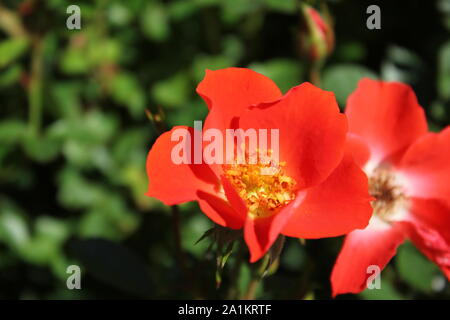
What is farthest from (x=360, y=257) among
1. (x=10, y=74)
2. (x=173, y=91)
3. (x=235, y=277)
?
(x=10, y=74)

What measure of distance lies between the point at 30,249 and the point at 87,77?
0.64m

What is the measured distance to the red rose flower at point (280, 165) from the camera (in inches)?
34.6

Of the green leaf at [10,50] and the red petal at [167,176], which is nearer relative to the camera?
the red petal at [167,176]

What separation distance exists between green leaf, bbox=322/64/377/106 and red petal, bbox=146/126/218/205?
0.65 meters

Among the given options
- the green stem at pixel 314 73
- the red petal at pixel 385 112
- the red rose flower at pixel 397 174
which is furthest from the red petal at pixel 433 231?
the green stem at pixel 314 73

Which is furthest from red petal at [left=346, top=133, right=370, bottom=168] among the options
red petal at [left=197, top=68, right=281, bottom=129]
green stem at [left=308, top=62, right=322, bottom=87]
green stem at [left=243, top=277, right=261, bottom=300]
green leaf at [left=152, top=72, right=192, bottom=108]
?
green leaf at [left=152, top=72, right=192, bottom=108]

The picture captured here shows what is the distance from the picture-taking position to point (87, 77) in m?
2.01

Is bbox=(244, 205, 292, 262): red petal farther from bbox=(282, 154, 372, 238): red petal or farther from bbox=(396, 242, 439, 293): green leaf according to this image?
bbox=(396, 242, 439, 293): green leaf

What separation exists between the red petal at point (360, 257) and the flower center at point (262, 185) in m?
0.15

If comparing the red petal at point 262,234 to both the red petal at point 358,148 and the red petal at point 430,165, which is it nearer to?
the red petal at point 358,148

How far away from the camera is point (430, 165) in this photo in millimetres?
1147

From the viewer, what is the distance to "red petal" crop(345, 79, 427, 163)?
3.70ft

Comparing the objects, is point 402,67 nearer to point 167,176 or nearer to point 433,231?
point 433,231

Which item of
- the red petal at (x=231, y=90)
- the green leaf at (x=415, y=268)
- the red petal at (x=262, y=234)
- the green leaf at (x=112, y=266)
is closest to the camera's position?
the red petal at (x=262, y=234)
